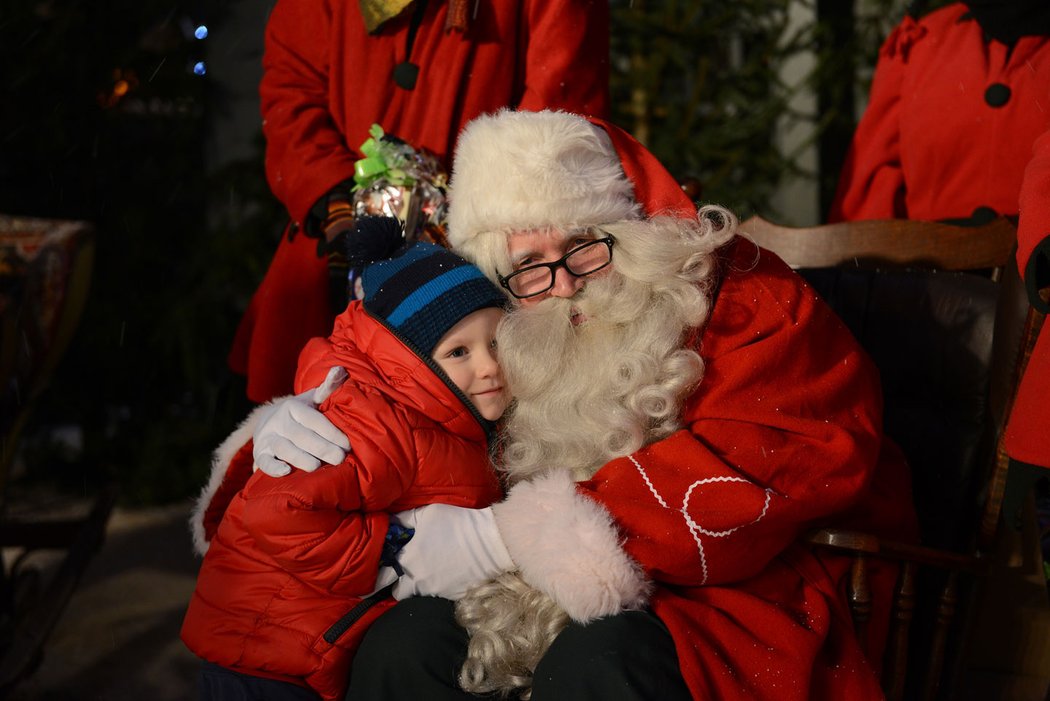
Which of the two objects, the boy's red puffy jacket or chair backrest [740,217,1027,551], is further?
chair backrest [740,217,1027,551]

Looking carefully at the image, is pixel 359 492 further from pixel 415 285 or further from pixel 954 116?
pixel 954 116

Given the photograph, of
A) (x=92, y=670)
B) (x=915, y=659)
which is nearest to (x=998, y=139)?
(x=915, y=659)

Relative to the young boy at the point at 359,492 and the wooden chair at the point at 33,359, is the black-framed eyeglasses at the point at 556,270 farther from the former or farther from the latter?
the wooden chair at the point at 33,359

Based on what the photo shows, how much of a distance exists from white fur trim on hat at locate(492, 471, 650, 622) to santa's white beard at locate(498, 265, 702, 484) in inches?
4.3

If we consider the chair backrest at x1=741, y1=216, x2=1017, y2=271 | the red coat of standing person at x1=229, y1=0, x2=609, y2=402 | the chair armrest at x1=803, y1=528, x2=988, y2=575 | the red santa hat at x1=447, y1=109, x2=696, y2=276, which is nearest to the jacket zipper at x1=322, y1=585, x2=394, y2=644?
the red santa hat at x1=447, y1=109, x2=696, y2=276

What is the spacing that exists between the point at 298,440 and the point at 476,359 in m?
0.34

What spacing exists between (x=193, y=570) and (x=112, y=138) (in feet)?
5.61

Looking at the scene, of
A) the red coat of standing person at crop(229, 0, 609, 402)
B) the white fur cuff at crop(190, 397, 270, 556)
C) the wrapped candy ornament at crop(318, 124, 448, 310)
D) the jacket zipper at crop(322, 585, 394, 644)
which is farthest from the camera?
the red coat of standing person at crop(229, 0, 609, 402)

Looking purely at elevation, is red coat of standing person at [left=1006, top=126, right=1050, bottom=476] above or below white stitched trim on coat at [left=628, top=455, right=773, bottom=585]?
above

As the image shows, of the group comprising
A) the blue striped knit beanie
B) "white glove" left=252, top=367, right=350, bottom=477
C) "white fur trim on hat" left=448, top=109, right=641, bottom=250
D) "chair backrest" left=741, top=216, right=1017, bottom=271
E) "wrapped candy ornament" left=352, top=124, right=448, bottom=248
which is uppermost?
"white fur trim on hat" left=448, top=109, right=641, bottom=250

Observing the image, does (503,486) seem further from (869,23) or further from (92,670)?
(869,23)

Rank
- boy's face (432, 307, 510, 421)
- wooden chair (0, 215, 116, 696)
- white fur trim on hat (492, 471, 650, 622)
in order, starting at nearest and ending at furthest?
white fur trim on hat (492, 471, 650, 622) → boy's face (432, 307, 510, 421) → wooden chair (0, 215, 116, 696)

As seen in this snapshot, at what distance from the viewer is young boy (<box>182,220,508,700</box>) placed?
1.62 meters

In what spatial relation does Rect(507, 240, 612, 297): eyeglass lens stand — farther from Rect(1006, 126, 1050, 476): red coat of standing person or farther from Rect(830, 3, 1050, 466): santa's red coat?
Rect(830, 3, 1050, 466): santa's red coat
